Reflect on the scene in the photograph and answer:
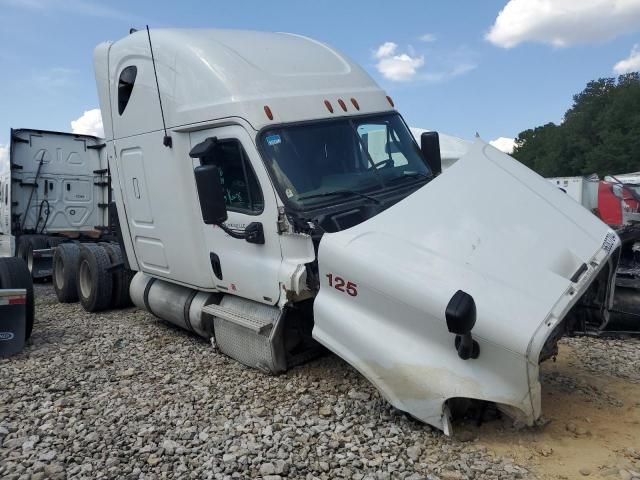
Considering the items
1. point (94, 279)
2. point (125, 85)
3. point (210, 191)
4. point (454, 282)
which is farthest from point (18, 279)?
point (454, 282)

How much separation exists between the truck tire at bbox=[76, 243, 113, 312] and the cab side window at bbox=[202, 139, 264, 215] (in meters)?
3.66

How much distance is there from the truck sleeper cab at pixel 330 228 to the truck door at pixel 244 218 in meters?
0.02

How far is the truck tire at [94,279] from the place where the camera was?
26.7 ft

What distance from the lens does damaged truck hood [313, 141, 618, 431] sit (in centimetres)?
342

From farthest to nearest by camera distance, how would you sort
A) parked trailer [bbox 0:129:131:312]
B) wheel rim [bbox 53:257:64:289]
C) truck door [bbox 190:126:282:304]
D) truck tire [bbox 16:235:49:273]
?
parked trailer [bbox 0:129:131:312] → truck tire [bbox 16:235:49:273] → wheel rim [bbox 53:257:64:289] → truck door [bbox 190:126:282:304]

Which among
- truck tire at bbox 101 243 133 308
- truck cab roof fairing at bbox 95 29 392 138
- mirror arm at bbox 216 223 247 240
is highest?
truck cab roof fairing at bbox 95 29 392 138

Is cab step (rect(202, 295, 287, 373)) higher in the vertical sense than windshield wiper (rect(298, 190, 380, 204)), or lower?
lower

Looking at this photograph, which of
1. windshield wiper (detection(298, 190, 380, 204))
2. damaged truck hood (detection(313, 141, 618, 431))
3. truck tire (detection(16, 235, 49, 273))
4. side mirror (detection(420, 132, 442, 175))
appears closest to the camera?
damaged truck hood (detection(313, 141, 618, 431))

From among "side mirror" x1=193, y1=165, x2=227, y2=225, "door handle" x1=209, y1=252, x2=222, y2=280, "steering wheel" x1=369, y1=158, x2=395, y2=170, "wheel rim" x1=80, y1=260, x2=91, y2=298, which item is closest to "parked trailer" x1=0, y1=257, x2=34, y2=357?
"wheel rim" x1=80, y1=260, x2=91, y2=298

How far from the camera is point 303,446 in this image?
12.6ft

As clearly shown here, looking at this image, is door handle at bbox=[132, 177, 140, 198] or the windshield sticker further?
door handle at bbox=[132, 177, 140, 198]

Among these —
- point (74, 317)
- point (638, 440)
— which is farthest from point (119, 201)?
point (638, 440)

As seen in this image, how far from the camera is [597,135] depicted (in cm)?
5472

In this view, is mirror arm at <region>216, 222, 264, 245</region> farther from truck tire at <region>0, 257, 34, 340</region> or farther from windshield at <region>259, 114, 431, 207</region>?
truck tire at <region>0, 257, 34, 340</region>
